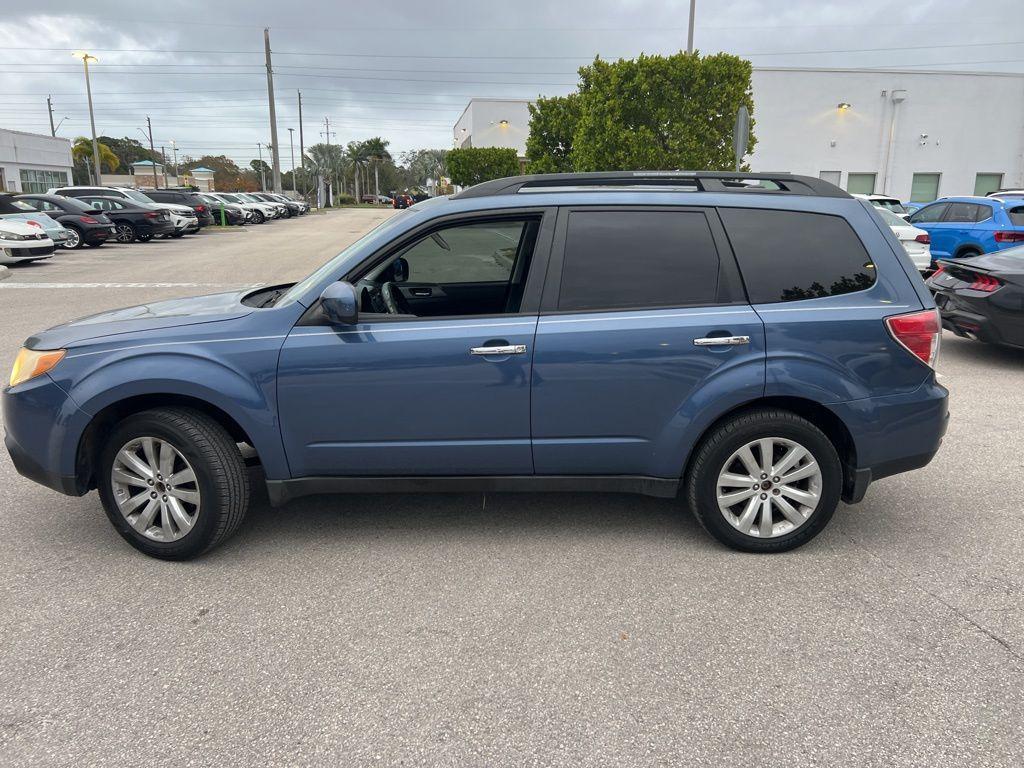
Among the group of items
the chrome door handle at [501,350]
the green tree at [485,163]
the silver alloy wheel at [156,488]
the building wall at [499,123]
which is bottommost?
the silver alloy wheel at [156,488]

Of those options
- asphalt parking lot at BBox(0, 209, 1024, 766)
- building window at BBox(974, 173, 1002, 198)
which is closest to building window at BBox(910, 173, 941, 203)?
building window at BBox(974, 173, 1002, 198)

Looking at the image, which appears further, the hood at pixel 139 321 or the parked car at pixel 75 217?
the parked car at pixel 75 217

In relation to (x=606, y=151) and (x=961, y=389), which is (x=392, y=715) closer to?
(x=961, y=389)

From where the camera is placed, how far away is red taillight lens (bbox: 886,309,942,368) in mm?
3611

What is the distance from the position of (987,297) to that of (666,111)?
9493 mm

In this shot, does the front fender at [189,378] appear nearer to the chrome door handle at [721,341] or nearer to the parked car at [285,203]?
the chrome door handle at [721,341]

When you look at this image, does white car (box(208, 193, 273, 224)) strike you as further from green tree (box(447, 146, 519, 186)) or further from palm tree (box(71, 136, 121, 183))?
palm tree (box(71, 136, 121, 183))

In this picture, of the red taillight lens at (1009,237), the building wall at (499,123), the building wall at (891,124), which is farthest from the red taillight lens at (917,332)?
the building wall at (499,123)

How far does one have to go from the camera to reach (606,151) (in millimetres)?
16406

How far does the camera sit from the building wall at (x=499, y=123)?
5162 centimetres

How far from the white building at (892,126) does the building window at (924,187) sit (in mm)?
66

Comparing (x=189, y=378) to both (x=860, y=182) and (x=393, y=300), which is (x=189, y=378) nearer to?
(x=393, y=300)

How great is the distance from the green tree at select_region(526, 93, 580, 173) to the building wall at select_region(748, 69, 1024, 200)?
43.3ft

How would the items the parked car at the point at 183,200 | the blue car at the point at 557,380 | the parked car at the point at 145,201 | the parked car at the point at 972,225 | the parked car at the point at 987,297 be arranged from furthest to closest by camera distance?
the parked car at the point at 183,200 < the parked car at the point at 145,201 < the parked car at the point at 972,225 < the parked car at the point at 987,297 < the blue car at the point at 557,380
